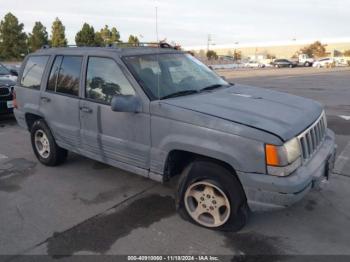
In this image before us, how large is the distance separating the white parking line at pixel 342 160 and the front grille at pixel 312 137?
1.32m

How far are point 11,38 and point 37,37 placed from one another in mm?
3572

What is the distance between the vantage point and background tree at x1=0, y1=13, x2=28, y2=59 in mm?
51312

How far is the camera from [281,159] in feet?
10.1

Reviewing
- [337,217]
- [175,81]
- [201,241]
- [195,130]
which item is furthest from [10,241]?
[337,217]

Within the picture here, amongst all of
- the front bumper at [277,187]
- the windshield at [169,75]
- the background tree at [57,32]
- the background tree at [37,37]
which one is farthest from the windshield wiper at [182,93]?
the background tree at [37,37]

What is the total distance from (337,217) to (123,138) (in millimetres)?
2546

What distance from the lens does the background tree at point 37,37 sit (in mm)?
52322

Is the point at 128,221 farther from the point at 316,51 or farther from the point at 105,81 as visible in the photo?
the point at 316,51

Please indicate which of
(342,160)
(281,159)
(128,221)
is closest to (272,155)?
(281,159)

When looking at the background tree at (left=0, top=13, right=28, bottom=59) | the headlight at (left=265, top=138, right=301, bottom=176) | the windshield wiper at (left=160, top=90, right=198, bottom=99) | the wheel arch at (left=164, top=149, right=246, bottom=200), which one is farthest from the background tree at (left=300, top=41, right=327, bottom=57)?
the headlight at (left=265, top=138, right=301, bottom=176)

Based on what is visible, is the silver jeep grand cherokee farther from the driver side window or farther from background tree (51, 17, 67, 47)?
background tree (51, 17, 67, 47)

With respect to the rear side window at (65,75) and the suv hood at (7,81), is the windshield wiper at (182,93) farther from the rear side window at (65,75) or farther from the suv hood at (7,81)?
the suv hood at (7,81)

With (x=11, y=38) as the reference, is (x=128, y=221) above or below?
below

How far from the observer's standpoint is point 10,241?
Answer: 3.50 m
